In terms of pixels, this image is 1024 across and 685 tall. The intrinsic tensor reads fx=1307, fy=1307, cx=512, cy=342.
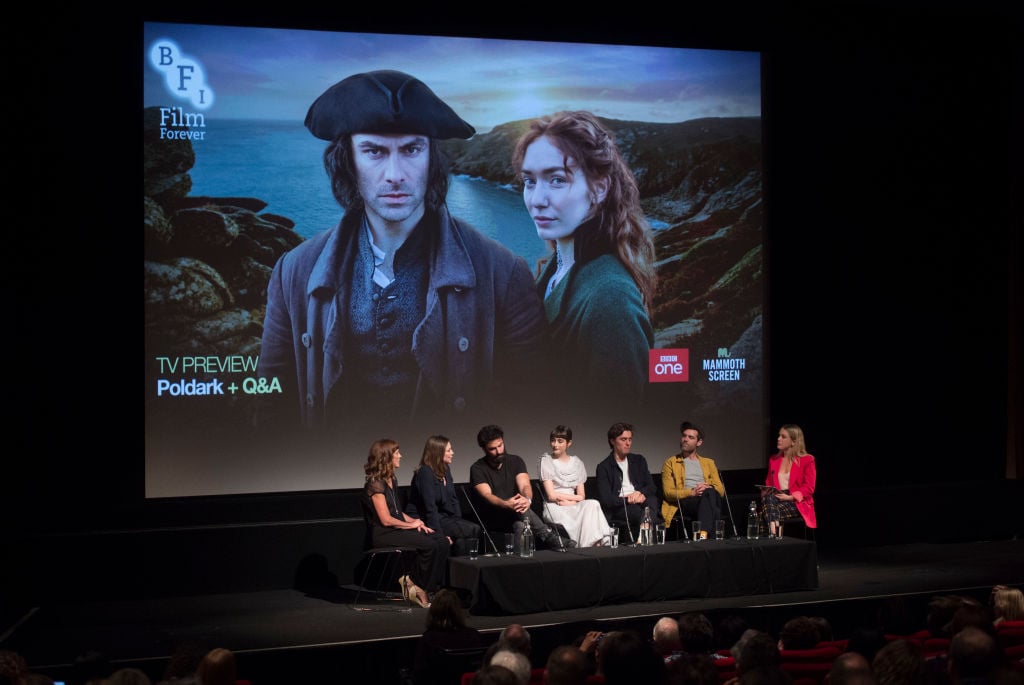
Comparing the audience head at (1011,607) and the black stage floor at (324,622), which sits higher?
the audience head at (1011,607)

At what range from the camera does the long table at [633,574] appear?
21.0ft

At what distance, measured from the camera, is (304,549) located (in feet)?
24.4

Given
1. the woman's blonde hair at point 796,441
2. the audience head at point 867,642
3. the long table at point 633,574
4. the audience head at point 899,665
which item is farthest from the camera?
the woman's blonde hair at point 796,441

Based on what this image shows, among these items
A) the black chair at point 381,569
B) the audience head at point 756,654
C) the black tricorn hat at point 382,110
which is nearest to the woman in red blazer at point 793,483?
the black chair at point 381,569

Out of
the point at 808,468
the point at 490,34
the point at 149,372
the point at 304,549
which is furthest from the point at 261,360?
the point at 808,468

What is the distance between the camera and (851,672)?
9.70 feet

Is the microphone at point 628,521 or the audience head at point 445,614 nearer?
the audience head at point 445,614

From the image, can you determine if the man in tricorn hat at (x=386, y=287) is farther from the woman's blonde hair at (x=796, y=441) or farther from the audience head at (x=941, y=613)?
the audience head at (x=941, y=613)

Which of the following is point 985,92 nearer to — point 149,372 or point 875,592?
point 875,592

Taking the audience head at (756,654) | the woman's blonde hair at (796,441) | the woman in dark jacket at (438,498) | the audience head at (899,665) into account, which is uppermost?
the woman's blonde hair at (796,441)

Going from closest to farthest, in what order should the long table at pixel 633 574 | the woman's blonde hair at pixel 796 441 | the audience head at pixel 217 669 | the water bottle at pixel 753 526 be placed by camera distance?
1. the audience head at pixel 217 669
2. the long table at pixel 633 574
3. the water bottle at pixel 753 526
4. the woman's blonde hair at pixel 796 441

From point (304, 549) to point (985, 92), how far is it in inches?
224

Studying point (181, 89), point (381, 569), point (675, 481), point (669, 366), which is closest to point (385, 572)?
point (381, 569)

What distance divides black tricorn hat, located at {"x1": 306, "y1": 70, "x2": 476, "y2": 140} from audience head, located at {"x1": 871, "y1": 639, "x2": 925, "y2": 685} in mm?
5169
